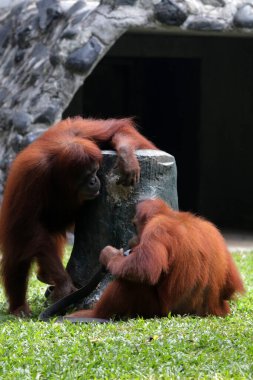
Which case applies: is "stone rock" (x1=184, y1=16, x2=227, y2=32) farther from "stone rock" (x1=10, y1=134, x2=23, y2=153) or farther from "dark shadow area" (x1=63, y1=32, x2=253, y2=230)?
"dark shadow area" (x1=63, y1=32, x2=253, y2=230)

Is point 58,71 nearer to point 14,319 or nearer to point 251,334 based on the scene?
point 14,319

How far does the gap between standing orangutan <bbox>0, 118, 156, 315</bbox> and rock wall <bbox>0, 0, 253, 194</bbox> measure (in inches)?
132

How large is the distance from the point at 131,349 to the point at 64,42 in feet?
17.1

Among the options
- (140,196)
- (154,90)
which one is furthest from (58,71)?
(154,90)

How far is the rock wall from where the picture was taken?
923 cm

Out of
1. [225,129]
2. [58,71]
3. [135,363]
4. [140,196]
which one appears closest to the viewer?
[135,363]

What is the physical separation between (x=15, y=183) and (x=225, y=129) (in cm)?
763

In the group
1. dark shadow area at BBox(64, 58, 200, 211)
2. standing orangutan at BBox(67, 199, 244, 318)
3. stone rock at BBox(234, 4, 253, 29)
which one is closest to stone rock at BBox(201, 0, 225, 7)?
stone rock at BBox(234, 4, 253, 29)

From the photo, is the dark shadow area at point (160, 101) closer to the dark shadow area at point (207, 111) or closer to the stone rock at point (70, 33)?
the dark shadow area at point (207, 111)

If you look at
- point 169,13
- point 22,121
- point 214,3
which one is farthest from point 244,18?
point 22,121

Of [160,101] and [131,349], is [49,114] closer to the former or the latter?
[160,101]

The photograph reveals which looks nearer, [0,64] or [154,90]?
[0,64]

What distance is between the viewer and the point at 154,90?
1383cm

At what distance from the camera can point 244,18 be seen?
961 centimetres
